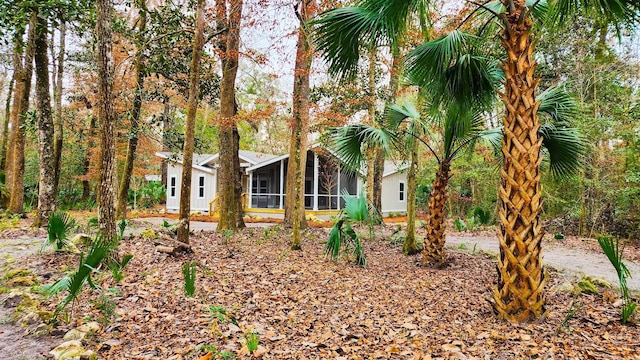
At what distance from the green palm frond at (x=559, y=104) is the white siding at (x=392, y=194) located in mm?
14451

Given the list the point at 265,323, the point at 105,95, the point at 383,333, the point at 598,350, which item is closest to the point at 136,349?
the point at 265,323

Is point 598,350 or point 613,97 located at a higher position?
point 613,97

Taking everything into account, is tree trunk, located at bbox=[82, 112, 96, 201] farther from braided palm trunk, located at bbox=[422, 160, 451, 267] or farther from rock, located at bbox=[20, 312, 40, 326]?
braided palm trunk, located at bbox=[422, 160, 451, 267]

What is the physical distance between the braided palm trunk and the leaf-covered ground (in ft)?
2.13

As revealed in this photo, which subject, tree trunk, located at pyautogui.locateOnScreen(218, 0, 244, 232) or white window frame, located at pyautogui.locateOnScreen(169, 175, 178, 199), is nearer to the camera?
tree trunk, located at pyautogui.locateOnScreen(218, 0, 244, 232)

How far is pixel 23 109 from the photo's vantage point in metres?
9.72

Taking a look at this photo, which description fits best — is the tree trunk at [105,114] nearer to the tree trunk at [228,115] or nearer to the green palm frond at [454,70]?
the tree trunk at [228,115]

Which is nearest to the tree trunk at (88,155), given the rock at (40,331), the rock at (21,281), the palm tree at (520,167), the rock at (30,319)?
the rock at (21,281)

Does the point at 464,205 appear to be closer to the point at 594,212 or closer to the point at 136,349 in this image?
the point at 594,212

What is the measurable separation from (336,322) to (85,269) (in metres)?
2.34

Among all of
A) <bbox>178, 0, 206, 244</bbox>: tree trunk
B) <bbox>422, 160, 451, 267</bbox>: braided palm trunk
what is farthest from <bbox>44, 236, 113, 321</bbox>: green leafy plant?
<bbox>422, 160, 451, 267</bbox>: braided palm trunk

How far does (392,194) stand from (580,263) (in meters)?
13.5

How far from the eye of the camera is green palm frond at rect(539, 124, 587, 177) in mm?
4836

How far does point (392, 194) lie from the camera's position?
2038 cm
